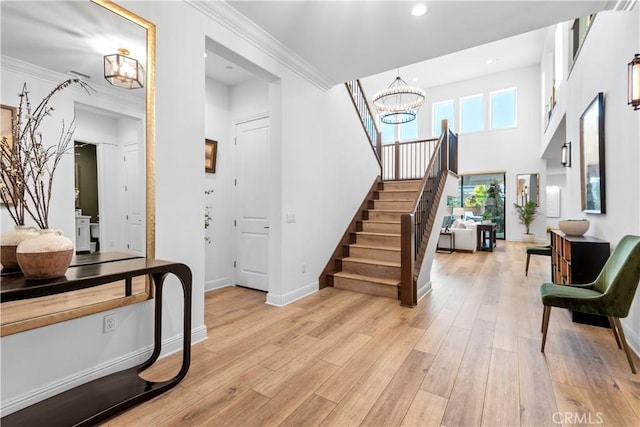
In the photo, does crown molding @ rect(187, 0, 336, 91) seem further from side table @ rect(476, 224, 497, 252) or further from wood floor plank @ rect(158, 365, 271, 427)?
side table @ rect(476, 224, 497, 252)

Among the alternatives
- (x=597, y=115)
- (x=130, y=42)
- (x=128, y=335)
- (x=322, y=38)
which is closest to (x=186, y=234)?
(x=128, y=335)

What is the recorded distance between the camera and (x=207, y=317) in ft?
10.3

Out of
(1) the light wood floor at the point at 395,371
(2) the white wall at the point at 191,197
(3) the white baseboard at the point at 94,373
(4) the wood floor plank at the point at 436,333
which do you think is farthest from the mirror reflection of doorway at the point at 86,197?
(4) the wood floor plank at the point at 436,333

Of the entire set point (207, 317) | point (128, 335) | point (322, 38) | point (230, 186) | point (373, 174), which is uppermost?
point (322, 38)

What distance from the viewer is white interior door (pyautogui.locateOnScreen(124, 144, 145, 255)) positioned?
2.16 metres

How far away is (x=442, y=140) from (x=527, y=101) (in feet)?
22.7

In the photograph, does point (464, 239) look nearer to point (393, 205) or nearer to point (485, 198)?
point (393, 205)

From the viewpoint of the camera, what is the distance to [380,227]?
5.05 metres

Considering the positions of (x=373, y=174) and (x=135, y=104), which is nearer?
(x=135, y=104)

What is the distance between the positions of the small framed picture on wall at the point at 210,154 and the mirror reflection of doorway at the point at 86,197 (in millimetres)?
2225

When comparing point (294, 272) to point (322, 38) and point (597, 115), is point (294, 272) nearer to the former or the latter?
point (322, 38)

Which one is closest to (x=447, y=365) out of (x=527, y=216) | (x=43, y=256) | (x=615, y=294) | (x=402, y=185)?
(x=615, y=294)

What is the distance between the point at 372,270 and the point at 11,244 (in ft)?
11.9

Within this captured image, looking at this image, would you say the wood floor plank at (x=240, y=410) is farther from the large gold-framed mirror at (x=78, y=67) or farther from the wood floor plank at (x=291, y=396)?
the large gold-framed mirror at (x=78, y=67)
